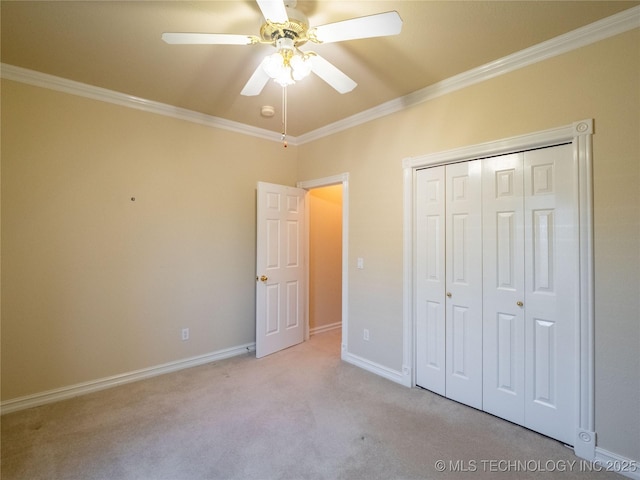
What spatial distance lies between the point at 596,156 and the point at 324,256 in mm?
3196

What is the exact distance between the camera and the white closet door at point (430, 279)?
8.61 ft

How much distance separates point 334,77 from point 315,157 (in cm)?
191

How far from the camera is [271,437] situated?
2082 mm

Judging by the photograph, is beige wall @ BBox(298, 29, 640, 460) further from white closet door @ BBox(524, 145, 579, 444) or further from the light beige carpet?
the light beige carpet

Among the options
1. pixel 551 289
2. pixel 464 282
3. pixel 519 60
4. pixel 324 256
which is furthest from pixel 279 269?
pixel 519 60

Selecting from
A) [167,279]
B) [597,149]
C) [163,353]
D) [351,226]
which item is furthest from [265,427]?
[597,149]

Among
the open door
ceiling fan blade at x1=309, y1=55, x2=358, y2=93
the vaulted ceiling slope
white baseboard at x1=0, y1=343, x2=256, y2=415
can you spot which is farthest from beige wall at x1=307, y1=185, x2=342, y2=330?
ceiling fan blade at x1=309, y1=55, x2=358, y2=93

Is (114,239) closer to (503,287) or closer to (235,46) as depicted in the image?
(235,46)

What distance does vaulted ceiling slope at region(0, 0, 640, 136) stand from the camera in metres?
1.75

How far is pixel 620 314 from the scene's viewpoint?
1788 mm

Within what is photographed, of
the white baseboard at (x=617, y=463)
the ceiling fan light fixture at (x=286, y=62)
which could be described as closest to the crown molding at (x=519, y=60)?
the ceiling fan light fixture at (x=286, y=62)

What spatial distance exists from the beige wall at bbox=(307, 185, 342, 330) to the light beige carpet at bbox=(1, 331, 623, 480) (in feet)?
5.30

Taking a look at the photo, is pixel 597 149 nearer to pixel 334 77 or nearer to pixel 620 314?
pixel 620 314

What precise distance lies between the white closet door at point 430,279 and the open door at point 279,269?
1.60 m
